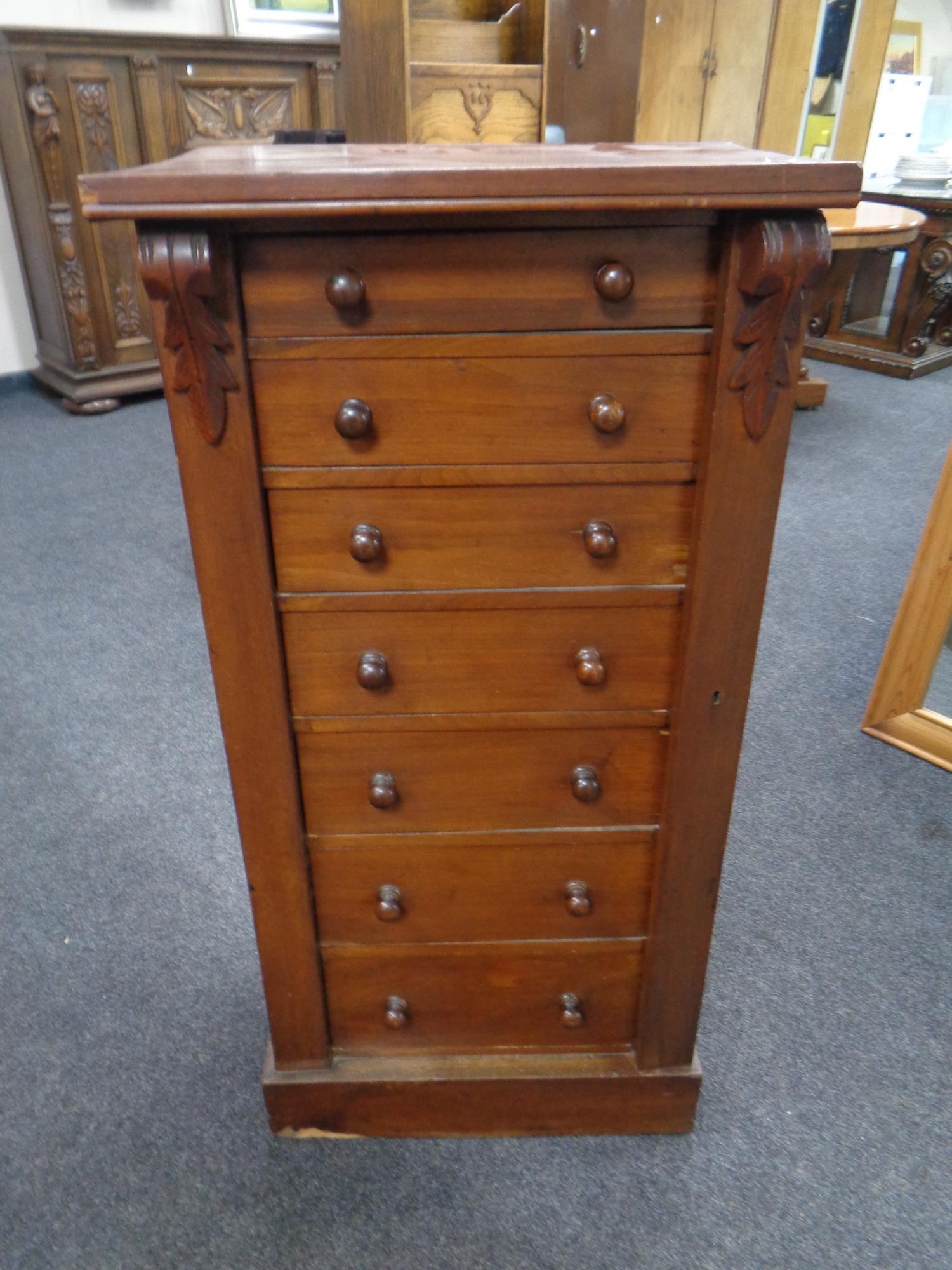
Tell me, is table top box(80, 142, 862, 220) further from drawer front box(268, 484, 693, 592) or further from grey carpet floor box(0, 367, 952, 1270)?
grey carpet floor box(0, 367, 952, 1270)

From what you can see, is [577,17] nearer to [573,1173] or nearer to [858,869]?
[858,869]

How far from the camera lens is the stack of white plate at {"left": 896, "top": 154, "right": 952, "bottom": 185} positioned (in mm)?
4309

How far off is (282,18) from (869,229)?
2.63 meters

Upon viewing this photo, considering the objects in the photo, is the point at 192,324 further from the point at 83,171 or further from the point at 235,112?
the point at 235,112

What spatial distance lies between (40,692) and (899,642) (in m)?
1.88

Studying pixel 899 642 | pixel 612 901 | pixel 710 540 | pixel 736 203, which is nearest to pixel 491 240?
pixel 736 203

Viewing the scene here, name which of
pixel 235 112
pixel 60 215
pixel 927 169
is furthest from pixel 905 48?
pixel 60 215

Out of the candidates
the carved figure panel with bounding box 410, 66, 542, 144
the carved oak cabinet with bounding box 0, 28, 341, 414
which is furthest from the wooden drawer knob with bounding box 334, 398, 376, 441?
the carved oak cabinet with bounding box 0, 28, 341, 414

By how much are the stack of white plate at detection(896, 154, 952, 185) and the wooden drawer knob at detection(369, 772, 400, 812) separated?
451 cm

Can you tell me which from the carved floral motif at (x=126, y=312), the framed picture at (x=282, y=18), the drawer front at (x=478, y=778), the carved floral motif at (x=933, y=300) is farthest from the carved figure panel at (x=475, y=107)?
the carved floral motif at (x=933, y=300)

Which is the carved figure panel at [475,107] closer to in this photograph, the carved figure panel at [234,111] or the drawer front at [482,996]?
the carved figure panel at [234,111]

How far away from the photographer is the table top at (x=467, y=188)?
735 millimetres

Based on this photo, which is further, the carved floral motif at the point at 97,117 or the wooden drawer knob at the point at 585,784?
the carved floral motif at the point at 97,117

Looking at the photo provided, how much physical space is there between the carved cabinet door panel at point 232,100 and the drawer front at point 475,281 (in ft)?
10.9
